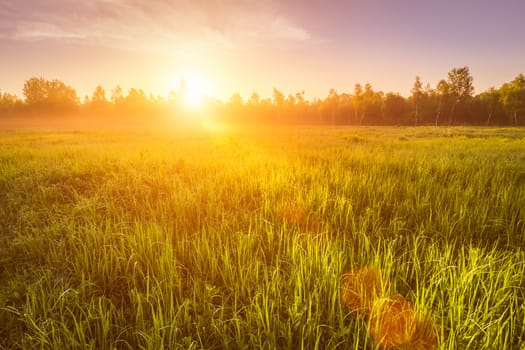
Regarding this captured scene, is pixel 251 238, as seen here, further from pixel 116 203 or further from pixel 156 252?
pixel 116 203

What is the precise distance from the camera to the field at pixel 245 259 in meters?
1.86

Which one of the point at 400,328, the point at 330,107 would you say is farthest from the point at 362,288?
the point at 330,107

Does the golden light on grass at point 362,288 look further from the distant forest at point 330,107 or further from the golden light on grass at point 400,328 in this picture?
the distant forest at point 330,107

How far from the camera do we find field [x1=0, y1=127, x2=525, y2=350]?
186 cm

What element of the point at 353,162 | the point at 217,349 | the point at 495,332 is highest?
the point at 353,162

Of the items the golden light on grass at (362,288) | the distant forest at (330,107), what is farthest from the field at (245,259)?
the distant forest at (330,107)

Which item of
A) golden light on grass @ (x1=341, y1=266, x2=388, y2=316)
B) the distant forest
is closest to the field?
golden light on grass @ (x1=341, y1=266, x2=388, y2=316)

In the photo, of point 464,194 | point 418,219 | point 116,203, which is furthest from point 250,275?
point 464,194

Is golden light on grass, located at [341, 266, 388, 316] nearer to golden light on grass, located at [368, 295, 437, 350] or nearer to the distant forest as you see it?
golden light on grass, located at [368, 295, 437, 350]

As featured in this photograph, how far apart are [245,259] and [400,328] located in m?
1.59

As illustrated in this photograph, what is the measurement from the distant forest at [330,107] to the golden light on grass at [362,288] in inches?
3030

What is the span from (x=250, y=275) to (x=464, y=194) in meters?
4.25

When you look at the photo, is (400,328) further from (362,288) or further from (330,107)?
(330,107)

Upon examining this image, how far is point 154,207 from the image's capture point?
4.73 metres
